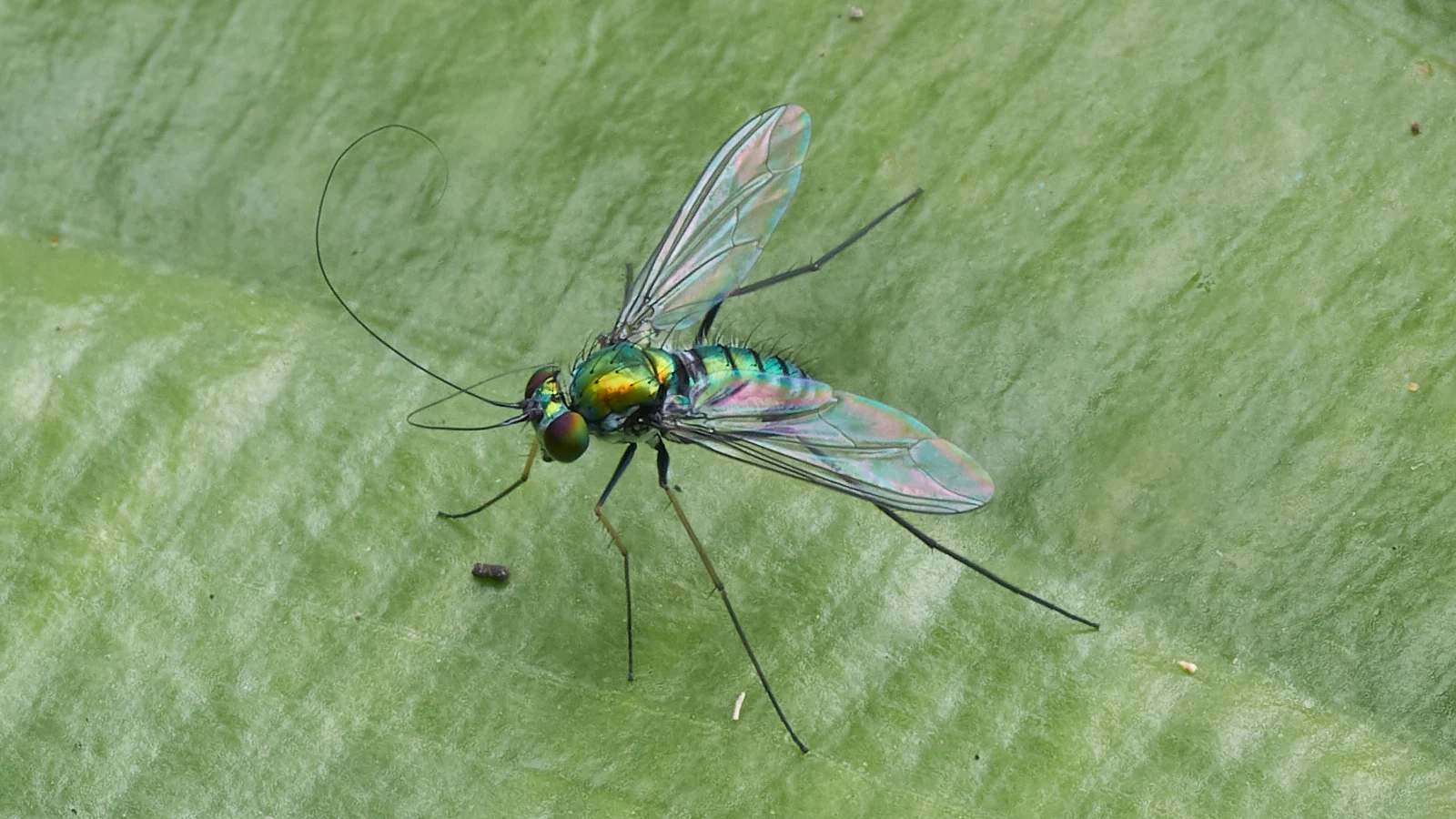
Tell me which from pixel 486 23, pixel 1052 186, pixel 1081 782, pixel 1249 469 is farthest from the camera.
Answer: pixel 486 23

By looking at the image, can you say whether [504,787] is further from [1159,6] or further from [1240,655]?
[1159,6]

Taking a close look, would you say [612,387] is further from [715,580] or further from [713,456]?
[715,580]

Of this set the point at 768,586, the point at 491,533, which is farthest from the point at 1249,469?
the point at 491,533

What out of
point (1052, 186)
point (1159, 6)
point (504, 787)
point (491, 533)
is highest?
point (1159, 6)

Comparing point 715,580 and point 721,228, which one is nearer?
point 715,580

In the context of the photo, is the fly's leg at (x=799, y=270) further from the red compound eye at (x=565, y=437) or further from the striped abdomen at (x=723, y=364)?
the red compound eye at (x=565, y=437)

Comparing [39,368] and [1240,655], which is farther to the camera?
[39,368]

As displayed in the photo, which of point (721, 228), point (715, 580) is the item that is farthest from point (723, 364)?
point (715, 580)
